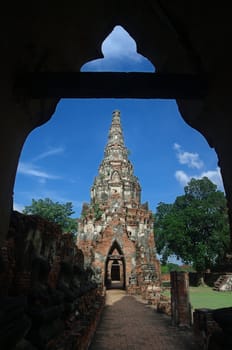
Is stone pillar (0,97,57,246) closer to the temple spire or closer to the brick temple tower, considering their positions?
the brick temple tower

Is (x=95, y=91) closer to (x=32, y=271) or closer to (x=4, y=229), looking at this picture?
(x=4, y=229)

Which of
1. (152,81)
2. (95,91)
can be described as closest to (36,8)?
(95,91)

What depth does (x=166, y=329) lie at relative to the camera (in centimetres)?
841

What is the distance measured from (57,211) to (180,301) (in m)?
28.6

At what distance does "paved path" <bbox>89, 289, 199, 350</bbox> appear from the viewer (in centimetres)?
662

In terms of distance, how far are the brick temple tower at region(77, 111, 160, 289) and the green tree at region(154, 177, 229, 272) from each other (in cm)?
393

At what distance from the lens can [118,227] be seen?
22.4m

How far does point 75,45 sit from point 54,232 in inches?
130

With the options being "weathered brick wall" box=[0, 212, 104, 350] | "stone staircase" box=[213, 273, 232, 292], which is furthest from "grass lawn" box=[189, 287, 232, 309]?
"weathered brick wall" box=[0, 212, 104, 350]

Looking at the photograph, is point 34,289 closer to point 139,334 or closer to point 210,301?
point 139,334

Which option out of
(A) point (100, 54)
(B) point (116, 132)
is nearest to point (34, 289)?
(A) point (100, 54)

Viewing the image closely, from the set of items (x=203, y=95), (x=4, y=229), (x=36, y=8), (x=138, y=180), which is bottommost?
(x=4, y=229)

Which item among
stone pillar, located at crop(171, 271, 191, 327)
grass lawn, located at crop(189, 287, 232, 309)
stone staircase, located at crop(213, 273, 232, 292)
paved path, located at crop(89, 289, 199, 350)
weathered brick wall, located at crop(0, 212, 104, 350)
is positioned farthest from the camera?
stone staircase, located at crop(213, 273, 232, 292)

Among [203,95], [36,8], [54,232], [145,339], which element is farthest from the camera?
[145,339]
